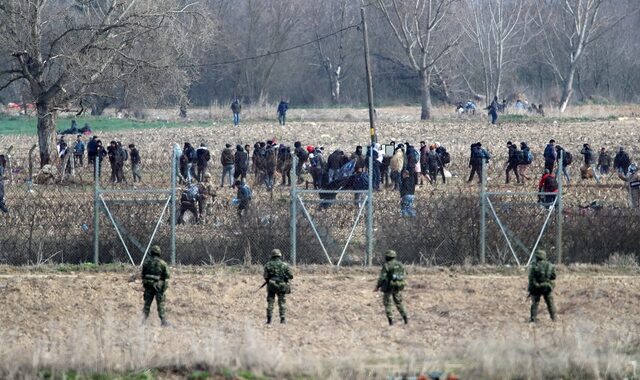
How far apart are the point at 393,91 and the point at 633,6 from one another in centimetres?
2203

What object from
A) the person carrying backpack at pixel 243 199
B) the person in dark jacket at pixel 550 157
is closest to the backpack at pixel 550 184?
the person carrying backpack at pixel 243 199

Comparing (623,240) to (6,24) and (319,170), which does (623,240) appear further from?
(6,24)

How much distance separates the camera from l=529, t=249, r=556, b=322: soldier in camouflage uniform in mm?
16562

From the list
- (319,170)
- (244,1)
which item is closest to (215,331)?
(319,170)

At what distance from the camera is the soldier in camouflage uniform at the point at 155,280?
655 inches

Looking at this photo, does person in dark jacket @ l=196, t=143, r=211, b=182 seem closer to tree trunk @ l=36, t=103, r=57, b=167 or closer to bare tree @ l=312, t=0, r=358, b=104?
tree trunk @ l=36, t=103, r=57, b=167

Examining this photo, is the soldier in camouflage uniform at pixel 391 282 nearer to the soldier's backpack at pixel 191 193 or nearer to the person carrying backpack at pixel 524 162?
the soldier's backpack at pixel 191 193

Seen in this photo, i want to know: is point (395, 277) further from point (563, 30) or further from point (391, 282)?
point (563, 30)

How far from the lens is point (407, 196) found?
21.0 meters

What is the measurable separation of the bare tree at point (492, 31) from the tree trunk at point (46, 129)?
33415 mm

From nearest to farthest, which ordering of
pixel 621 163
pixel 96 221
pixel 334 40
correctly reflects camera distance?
pixel 96 221
pixel 621 163
pixel 334 40

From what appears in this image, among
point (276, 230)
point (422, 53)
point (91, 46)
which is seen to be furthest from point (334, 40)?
point (276, 230)

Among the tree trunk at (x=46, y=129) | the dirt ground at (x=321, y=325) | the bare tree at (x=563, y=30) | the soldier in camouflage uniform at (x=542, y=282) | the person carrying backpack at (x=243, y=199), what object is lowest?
the dirt ground at (x=321, y=325)

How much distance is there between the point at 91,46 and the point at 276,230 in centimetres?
1438
